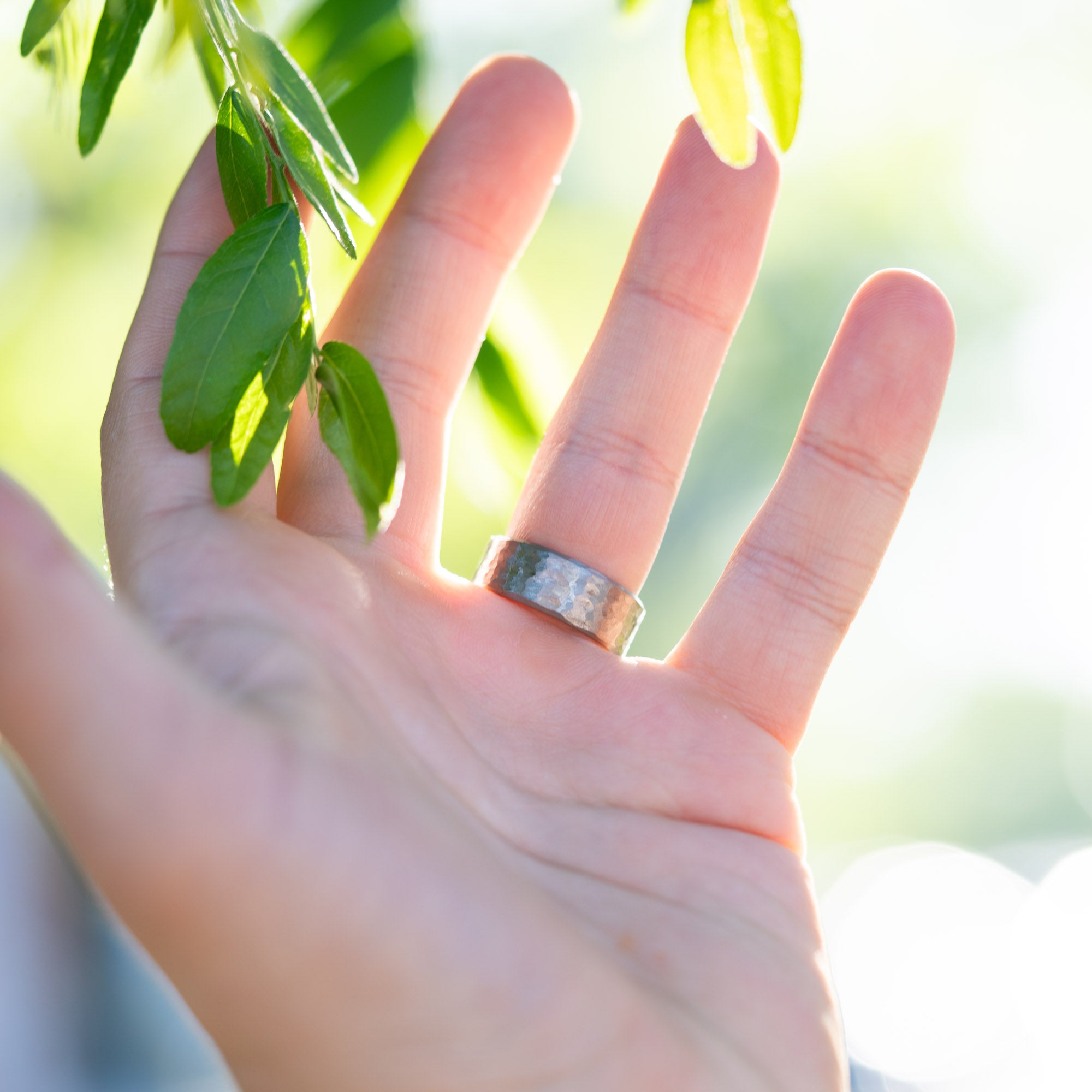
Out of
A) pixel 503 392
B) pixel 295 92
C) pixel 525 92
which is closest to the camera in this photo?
pixel 295 92

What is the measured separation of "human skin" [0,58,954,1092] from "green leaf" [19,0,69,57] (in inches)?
10.6

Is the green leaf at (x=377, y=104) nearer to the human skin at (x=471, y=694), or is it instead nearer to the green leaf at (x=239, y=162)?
the human skin at (x=471, y=694)

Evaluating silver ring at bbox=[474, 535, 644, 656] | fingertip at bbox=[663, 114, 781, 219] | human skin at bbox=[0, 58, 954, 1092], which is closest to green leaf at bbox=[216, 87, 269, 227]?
human skin at bbox=[0, 58, 954, 1092]

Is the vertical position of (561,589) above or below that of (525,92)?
below

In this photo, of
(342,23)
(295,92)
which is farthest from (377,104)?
(295,92)

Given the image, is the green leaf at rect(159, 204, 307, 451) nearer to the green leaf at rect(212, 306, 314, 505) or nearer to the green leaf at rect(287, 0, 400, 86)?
the green leaf at rect(212, 306, 314, 505)

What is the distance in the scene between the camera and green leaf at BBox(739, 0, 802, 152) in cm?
68

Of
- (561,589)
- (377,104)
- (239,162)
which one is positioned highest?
(377,104)

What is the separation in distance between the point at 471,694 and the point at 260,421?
0.35 metres

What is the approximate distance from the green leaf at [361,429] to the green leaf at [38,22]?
0.96 feet

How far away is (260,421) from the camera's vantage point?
2.47ft

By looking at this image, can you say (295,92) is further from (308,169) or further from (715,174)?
(715,174)

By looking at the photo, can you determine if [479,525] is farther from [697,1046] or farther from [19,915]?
[697,1046]

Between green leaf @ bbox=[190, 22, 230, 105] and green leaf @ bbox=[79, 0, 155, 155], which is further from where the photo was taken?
green leaf @ bbox=[190, 22, 230, 105]
